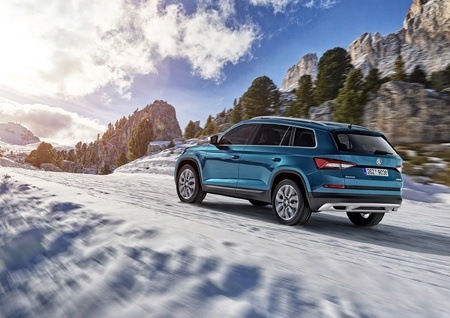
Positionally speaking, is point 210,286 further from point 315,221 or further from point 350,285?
point 315,221

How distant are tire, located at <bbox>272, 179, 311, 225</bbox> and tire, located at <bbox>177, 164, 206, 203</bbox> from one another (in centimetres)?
204

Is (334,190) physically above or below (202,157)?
below

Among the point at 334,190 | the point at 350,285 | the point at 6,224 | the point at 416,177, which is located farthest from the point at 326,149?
the point at 416,177

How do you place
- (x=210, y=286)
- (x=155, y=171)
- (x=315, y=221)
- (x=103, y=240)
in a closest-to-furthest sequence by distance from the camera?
1. (x=210, y=286)
2. (x=103, y=240)
3. (x=315, y=221)
4. (x=155, y=171)

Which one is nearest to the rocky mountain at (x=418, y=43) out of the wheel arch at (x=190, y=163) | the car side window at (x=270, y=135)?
the wheel arch at (x=190, y=163)

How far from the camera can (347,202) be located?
16.3 feet

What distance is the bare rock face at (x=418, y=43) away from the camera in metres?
126

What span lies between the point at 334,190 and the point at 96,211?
314 centimetres

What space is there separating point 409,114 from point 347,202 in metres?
30.9

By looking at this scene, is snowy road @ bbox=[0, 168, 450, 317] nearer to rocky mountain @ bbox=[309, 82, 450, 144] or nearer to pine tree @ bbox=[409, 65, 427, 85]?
rocky mountain @ bbox=[309, 82, 450, 144]

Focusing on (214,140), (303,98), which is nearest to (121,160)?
(303,98)

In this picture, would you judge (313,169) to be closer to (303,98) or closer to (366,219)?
(366,219)

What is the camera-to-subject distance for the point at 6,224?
456cm

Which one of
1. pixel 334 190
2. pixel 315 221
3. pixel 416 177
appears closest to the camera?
pixel 334 190
